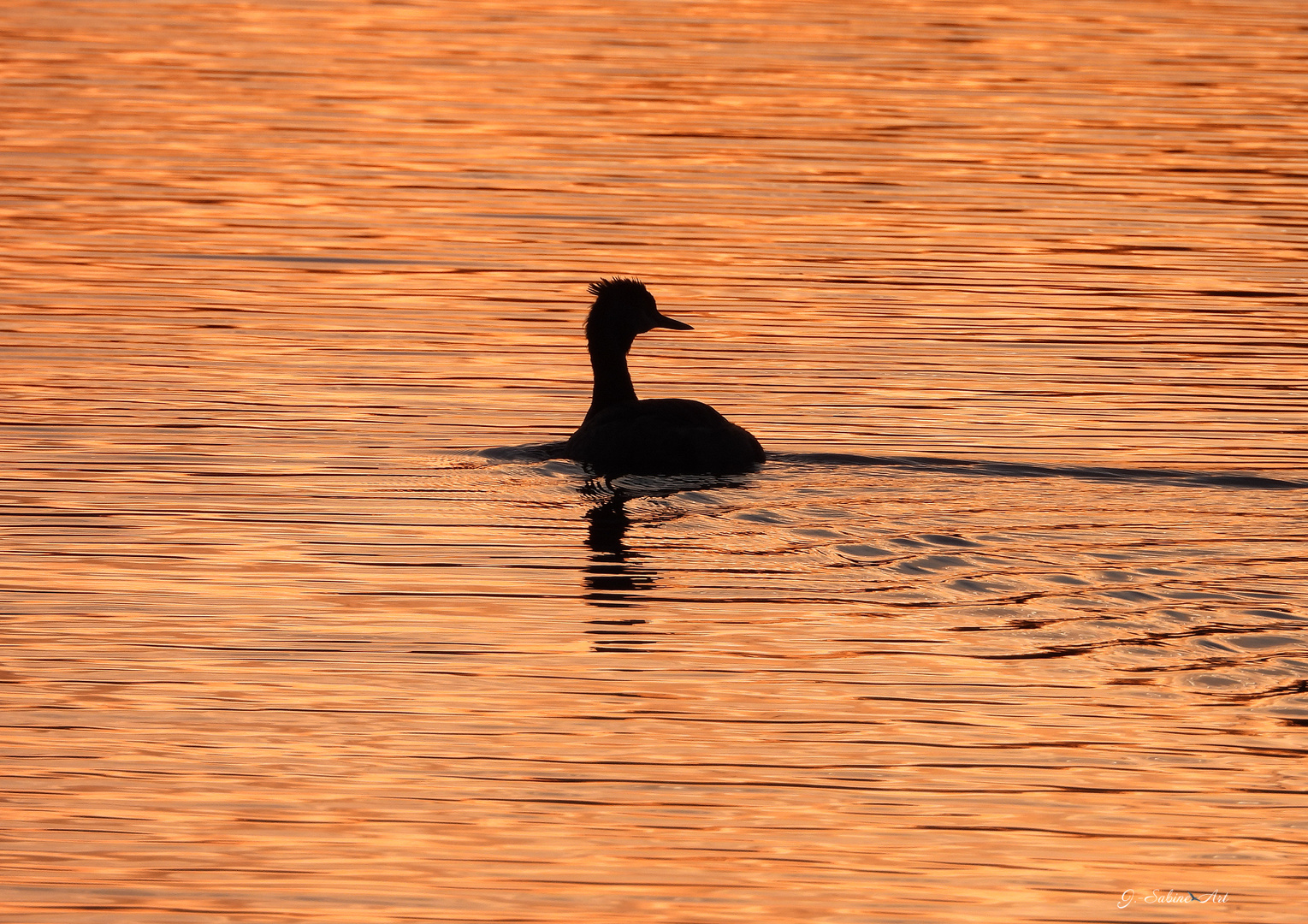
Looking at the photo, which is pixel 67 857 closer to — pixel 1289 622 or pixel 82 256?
pixel 1289 622

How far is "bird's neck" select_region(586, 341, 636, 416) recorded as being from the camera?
55.4ft

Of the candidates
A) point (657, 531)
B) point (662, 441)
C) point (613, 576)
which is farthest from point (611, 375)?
point (613, 576)

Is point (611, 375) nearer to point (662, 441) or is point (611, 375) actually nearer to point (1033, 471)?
point (662, 441)

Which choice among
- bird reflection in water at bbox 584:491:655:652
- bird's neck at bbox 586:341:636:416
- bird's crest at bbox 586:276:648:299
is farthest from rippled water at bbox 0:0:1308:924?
bird's crest at bbox 586:276:648:299

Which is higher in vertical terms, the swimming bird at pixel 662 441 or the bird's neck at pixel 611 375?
the bird's neck at pixel 611 375

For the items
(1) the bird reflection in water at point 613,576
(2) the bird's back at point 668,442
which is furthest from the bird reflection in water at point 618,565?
(2) the bird's back at point 668,442

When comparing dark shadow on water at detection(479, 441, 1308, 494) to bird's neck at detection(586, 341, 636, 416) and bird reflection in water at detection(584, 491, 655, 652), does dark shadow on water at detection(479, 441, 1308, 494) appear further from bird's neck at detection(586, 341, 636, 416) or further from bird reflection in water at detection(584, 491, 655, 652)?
bird's neck at detection(586, 341, 636, 416)

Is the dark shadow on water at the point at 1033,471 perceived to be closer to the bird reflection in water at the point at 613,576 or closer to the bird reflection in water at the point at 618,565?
the bird reflection in water at the point at 618,565

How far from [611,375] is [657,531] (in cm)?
326

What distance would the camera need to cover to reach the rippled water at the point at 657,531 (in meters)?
8.72

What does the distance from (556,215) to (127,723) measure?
16999mm

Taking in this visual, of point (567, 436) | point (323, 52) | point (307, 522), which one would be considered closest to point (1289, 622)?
point (307, 522)

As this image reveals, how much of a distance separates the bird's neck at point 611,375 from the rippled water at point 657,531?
791 mm

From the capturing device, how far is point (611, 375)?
1691 cm
